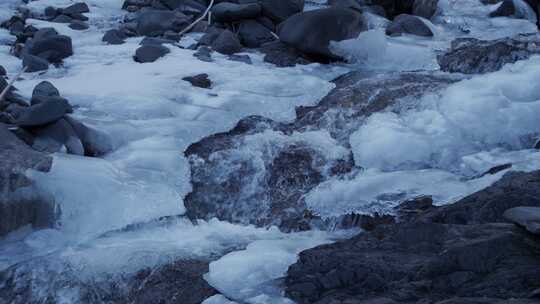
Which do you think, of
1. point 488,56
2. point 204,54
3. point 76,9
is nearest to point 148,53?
point 204,54

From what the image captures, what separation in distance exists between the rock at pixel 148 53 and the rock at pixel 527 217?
4.33 meters

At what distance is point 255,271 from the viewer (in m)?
3.16

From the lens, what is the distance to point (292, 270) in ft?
10.2

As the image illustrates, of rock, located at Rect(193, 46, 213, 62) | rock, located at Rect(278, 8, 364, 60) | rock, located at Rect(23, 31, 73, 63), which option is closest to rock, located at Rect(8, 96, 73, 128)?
rock, located at Rect(193, 46, 213, 62)

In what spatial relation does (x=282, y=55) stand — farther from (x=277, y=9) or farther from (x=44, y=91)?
(x=44, y=91)

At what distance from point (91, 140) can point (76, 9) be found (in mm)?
4450

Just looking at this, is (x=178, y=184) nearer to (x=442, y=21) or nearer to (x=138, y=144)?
(x=138, y=144)

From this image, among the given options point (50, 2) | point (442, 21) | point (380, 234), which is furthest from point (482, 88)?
point (50, 2)

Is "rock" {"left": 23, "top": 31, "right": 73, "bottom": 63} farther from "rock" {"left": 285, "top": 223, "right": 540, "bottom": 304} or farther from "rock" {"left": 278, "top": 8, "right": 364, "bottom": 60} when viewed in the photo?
"rock" {"left": 285, "top": 223, "right": 540, "bottom": 304}

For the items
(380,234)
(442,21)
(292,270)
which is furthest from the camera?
(442,21)

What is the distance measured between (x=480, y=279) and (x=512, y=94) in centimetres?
269

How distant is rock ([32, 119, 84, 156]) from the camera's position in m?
4.27

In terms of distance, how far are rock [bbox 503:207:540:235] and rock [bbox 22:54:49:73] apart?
15.7 feet

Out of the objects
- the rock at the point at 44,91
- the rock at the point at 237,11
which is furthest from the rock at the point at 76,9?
the rock at the point at 44,91
